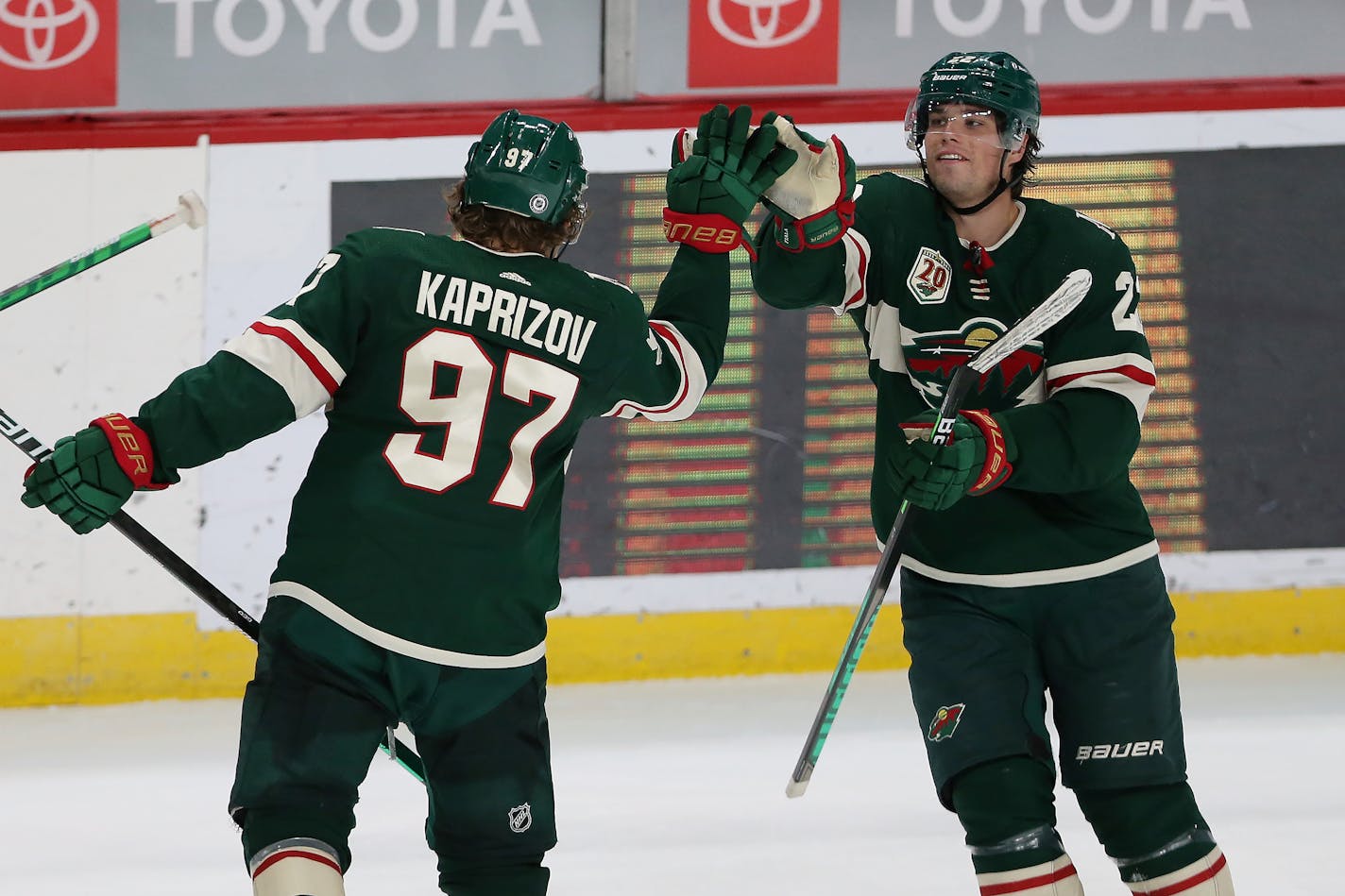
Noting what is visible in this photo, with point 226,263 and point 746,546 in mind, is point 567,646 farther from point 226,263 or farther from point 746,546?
point 226,263

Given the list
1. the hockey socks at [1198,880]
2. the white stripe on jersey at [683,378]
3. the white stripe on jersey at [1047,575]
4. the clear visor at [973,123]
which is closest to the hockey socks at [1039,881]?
the hockey socks at [1198,880]

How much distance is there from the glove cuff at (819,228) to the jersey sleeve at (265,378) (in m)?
0.63

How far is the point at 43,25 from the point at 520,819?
10.6ft

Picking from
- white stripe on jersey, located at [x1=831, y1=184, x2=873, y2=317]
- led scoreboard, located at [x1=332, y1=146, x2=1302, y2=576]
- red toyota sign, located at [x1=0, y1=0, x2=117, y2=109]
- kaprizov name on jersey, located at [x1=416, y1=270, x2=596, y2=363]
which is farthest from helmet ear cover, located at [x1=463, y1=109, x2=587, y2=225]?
red toyota sign, located at [x1=0, y1=0, x2=117, y2=109]

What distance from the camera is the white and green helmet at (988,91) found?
2248 mm

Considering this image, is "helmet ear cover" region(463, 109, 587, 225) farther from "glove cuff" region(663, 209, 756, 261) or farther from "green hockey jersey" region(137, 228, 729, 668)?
"glove cuff" region(663, 209, 756, 261)

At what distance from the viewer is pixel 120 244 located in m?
2.26

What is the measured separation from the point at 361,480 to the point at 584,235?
8.60ft

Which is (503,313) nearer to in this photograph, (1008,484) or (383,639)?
(383,639)

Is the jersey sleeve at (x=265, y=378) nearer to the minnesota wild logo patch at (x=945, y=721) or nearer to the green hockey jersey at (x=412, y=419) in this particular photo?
the green hockey jersey at (x=412, y=419)

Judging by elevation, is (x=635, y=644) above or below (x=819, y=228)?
below

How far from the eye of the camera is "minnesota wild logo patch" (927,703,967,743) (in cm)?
213

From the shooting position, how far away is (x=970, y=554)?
2225 millimetres

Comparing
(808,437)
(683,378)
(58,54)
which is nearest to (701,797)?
(808,437)
